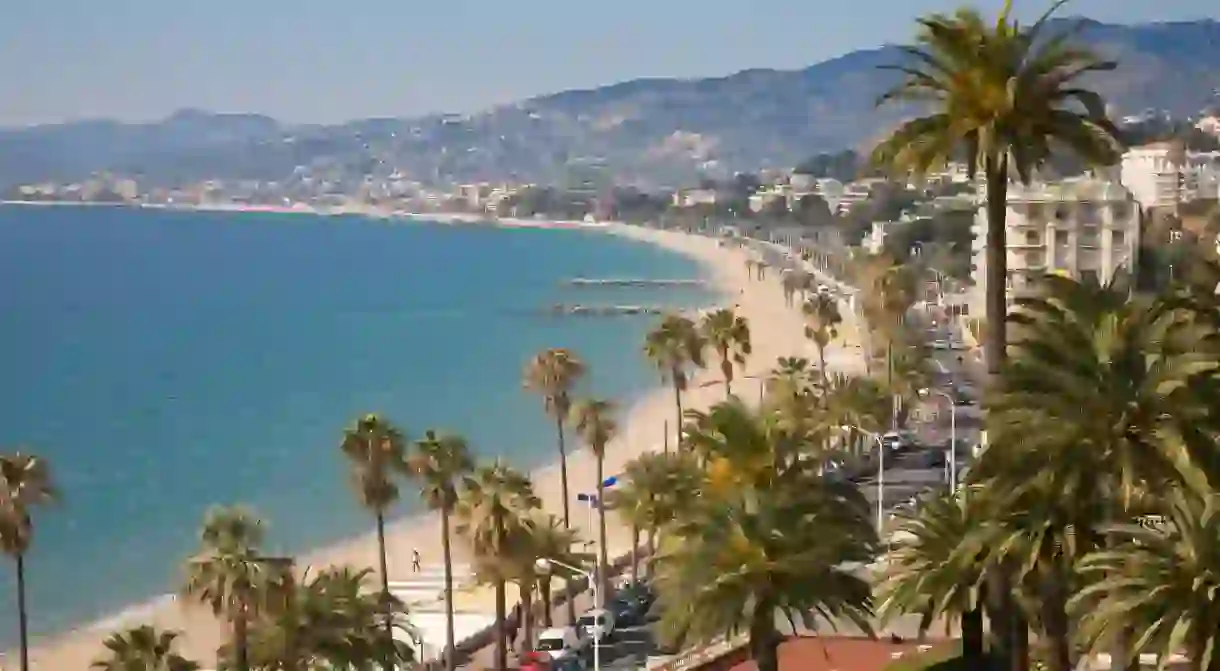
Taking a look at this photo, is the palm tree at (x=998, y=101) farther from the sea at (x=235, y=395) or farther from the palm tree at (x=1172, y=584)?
the sea at (x=235, y=395)

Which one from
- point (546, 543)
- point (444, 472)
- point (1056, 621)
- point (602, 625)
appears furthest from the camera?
point (602, 625)

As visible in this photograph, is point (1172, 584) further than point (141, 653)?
No

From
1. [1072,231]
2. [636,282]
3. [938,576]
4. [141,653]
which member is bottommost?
[636,282]

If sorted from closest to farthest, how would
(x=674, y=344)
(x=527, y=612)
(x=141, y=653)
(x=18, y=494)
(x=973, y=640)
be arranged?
(x=973, y=640)
(x=141, y=653)
(x=18, y=494)
(x=527, y=612)
(x=674, y=344)

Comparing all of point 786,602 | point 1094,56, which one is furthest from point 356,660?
point 1094,56

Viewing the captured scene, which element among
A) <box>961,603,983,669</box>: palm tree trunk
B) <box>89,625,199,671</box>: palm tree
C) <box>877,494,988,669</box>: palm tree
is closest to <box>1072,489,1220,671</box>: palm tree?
<box>877,494,988,669</box>: palm tree

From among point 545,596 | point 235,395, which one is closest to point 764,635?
point 545,596

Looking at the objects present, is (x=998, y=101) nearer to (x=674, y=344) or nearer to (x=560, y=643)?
(x=560, y=643)
